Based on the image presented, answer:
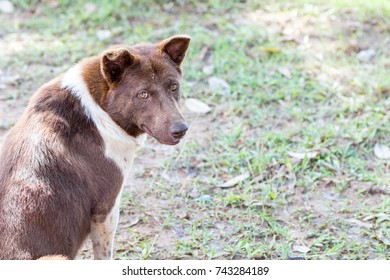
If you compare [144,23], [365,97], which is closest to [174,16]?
[144,23]

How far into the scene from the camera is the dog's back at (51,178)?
14.6 ft

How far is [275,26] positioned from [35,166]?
495cm

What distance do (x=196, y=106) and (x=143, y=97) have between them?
8.26 feet

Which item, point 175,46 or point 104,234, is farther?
point 175,46

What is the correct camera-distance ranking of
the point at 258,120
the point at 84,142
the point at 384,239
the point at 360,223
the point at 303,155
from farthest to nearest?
the point at 258,120
the point at 303,155
the point at 360,223
the point at 384,239
the point at 84,142

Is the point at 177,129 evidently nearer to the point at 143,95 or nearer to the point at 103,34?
the point at 143,95

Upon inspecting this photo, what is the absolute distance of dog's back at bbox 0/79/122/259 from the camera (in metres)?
4.44

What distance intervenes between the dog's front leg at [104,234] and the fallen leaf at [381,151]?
290 centimetres

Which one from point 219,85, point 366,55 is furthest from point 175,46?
point 366,55

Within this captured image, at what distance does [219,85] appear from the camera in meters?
7.80

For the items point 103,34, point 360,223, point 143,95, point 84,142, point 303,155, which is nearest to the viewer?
point 84,142

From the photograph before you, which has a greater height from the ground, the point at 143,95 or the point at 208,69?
the point at 143,95

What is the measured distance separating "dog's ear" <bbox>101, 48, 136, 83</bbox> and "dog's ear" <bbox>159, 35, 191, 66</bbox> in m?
0.34
